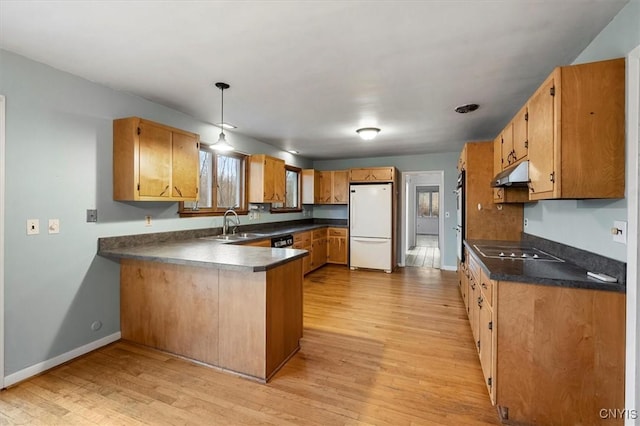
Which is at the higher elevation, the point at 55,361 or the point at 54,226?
the point at 54,226

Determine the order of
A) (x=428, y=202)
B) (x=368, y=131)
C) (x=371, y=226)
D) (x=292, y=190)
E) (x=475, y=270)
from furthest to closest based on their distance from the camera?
(x=428, y=202)
(x=292, y=190)
(x=371, y=226)
(x=368, y=131)
(x=475, y=270)

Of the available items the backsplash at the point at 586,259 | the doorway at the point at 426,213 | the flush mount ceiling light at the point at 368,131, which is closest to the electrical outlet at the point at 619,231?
the backsplash at the point at 586,259

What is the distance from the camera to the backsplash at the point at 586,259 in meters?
1.57

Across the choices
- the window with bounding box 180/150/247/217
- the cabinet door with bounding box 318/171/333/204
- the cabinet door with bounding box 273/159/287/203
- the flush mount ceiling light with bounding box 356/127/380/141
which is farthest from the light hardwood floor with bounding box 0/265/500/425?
the cabinet door with bounding box 318/171/333/204

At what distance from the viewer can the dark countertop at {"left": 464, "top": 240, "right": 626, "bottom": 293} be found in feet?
5.18

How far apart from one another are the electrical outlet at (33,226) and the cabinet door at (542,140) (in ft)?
12.2

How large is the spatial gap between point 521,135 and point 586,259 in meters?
1.04

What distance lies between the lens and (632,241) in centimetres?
147

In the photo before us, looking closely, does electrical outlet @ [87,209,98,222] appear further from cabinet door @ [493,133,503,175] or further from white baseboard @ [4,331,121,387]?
cabinet door @ [493,133,503,175]

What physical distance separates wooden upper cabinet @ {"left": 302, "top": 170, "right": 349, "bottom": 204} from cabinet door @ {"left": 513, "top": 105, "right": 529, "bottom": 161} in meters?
4.09

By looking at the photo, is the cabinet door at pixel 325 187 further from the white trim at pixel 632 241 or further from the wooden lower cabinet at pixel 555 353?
the white trim at pixel 632 241

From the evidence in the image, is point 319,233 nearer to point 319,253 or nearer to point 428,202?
point 319,253

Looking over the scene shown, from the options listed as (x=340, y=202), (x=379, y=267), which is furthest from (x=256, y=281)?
(x=340, y=202)

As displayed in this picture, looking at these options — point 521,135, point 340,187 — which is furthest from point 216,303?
point 340,187
